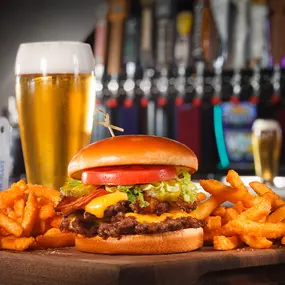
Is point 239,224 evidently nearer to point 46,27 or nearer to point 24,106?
point 24,106

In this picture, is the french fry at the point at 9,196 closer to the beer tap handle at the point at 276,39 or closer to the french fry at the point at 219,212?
the french fry at the point at 219,212

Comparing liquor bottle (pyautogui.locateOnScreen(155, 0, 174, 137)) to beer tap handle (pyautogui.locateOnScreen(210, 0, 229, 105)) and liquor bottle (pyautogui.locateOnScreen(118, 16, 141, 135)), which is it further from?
beer tap handle (pyautogui.locateOnScreen(210, 0, 229, 105))

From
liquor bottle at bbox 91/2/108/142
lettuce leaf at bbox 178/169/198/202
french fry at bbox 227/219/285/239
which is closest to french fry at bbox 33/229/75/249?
lettuce leaf at bbox 178/169/198/202

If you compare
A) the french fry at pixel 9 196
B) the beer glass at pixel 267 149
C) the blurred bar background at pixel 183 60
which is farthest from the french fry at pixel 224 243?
the blurred bar background at pixel 183 60

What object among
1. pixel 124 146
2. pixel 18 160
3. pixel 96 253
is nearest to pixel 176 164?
pixel 124 146

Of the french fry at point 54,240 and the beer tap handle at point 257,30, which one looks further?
the beer tap handle at point 257,30
